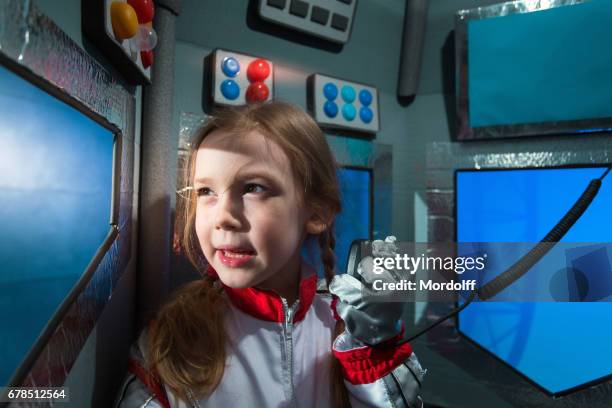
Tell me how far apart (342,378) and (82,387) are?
14.8 inches

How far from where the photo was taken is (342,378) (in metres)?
0.69

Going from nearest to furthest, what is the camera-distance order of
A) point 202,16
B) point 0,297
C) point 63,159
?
point 0,297, point 63,159, point 202,16

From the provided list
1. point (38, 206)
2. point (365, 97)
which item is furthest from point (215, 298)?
point (365, 97)

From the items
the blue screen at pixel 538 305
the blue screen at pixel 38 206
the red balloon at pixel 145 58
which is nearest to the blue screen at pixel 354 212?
the blue screen at pixel 538 305

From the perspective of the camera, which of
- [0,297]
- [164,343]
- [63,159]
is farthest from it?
[164,343]

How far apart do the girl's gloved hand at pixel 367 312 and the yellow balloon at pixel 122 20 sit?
47cm

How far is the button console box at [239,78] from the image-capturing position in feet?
3.10

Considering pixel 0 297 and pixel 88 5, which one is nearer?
pixel 0 297

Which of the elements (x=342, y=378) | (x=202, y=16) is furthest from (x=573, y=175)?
(x=202, y=16)

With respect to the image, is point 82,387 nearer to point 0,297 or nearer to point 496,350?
point 0,297

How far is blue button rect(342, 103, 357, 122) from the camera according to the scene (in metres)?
1.11

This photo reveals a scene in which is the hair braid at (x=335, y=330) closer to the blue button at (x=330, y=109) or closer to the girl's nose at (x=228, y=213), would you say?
the girl's nose at (x=228, y=213)

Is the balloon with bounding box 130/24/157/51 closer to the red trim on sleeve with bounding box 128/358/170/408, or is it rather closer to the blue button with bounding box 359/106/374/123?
the red trim on sleeve with bounding box 128/358/170/408

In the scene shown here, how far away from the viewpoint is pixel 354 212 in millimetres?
1174
